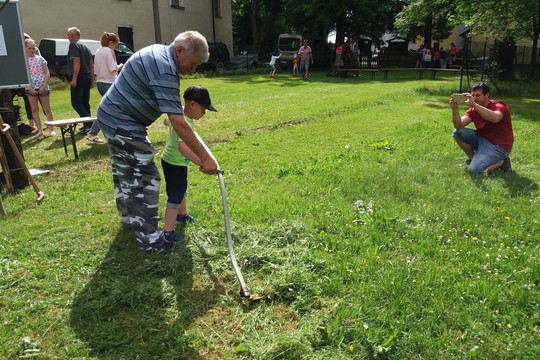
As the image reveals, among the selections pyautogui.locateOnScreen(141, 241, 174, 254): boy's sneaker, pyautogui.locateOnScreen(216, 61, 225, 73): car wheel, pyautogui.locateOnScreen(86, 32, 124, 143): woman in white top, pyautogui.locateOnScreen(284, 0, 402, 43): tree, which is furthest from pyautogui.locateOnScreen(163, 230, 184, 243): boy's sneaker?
pyautogui.locateOnScreen(284, 0, 402, 43): tree

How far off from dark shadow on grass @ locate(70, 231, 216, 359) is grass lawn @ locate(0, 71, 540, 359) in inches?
0.4

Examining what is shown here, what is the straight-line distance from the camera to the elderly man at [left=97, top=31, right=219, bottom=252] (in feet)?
10.3

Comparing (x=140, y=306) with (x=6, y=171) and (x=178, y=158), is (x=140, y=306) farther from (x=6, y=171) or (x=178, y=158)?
(x=6, y=171)

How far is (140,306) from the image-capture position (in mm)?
3061

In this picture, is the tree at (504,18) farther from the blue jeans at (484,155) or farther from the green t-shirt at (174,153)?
the green t-shirt at (174,153)

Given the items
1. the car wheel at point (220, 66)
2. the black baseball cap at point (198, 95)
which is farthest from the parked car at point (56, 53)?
the black baseball cap at point (198, 95)

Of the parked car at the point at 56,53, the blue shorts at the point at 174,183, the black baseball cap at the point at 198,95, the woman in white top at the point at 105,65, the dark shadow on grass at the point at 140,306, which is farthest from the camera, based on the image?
the parked car at the point at 56,53

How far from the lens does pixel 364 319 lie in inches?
112

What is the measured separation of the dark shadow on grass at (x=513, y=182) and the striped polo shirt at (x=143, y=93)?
3864mm

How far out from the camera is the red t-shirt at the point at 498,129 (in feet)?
19.0

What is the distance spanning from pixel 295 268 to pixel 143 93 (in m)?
1.78

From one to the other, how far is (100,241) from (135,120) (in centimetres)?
125

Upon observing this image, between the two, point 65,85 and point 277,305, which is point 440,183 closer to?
point 277,305

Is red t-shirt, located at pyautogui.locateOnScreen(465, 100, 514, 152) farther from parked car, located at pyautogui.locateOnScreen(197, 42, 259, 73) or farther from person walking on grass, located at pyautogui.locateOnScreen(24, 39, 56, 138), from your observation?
parked car, located at pyautogui.locateOnScreen(197, 42, 259, 73)
